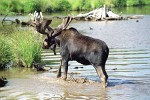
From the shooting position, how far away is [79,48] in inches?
512

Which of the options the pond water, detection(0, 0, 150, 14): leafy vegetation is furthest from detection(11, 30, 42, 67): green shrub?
detection(0, 0, 150, 14): leafy vegetation

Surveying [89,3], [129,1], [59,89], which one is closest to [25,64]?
[59,89]

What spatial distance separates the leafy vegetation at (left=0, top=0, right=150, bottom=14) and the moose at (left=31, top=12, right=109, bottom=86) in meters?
48.1

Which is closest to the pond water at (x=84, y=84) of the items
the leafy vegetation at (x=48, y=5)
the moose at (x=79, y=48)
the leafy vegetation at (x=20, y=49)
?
the leafy vegetation at (x=20, y=49)

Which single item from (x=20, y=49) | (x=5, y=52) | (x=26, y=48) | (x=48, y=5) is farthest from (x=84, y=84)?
(x=48, y=5)

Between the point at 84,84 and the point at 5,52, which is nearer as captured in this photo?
the point at 84,84

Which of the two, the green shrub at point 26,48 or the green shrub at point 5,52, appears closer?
the green shrub at point 5,52

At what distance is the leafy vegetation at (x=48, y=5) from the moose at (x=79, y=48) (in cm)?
4806

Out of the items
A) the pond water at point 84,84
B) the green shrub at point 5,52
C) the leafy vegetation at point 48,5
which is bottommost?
the pond water at point 84,84

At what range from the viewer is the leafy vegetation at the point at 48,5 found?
217 ft

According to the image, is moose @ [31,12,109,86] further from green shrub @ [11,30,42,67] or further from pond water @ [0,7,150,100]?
green shrub @ [11,30,42,67]

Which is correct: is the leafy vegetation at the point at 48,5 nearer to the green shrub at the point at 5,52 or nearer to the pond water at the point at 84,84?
the green shrub at the point at 5,52

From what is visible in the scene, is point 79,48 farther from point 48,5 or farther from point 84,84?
point 48,5

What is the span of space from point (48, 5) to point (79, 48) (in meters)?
57.3
